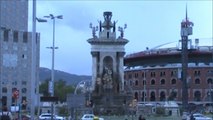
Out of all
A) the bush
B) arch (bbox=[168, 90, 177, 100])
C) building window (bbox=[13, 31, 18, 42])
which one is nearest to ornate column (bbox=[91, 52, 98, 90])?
the bush

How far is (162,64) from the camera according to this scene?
179625 mm

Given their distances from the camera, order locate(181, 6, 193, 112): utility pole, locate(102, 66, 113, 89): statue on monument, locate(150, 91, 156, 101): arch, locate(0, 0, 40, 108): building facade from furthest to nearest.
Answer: locate(150, 91, 156, 101): arch, locate(0, 0, 40, 108): building facade, locate(102, 66, 113, 89): statue on monument, locate(181, 6, 193, 112): utility pole

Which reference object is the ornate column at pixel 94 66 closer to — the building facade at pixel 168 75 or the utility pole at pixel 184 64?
the utility pole at pixel 184 64

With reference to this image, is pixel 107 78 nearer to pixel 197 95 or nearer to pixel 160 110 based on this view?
pixel 160 110

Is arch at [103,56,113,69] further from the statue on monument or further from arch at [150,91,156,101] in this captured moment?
arch at [150,91,156,101]

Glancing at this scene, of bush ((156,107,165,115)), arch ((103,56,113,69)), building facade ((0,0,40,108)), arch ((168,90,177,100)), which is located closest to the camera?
bush ((156,107,165,115))

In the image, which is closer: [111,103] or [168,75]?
[111,103]

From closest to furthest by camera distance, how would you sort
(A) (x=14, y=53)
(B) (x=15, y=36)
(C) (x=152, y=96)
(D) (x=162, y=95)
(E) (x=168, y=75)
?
(A) (x=14, y=53) → (B) (x=15, y=36) → (E) (x=168, y=75) → (D) (x=162, y=95) → (C) (x=152, y=96)

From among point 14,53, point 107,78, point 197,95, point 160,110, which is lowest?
point 160,110

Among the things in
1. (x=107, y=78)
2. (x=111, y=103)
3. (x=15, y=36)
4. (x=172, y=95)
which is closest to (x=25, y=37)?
(x=15, y=36)

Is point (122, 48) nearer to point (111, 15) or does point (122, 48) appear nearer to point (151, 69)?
point (111, 15)

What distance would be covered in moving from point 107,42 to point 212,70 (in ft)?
155

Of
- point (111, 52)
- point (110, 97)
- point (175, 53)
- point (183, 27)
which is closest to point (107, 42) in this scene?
point (111, 52)

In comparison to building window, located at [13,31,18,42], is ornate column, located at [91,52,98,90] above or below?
below
